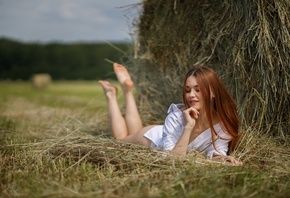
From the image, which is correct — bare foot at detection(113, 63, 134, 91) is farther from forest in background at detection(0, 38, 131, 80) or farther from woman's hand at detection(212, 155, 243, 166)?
forest in background at detection(0, 38, 131, 80)

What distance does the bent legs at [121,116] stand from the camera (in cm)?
402

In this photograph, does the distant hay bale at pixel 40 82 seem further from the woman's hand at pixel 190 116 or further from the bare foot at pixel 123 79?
the woman's hand at pixel 190 116

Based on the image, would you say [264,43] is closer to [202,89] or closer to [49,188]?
[202,89]

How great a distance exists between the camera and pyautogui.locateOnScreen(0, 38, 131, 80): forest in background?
22812 millimetres

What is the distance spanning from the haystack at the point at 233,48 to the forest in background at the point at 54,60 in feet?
58.0

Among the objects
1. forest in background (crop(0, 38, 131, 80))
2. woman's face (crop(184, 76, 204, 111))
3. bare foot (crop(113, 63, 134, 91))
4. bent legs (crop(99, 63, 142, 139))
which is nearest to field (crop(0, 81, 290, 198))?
woman's face (crop(184, 76, 204, 111))

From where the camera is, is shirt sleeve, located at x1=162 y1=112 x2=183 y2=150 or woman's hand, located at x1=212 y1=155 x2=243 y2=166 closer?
woman's hand, located at x1=212 y1=155 x2=243 y2=166

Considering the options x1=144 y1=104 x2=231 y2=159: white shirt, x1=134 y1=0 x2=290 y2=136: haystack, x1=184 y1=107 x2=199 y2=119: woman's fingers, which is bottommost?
x1=144 y1=104 x2=231 y2=159: white shirt

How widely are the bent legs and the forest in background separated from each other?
1802 cm

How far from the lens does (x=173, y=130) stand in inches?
128

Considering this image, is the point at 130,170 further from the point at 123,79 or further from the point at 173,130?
the point at 123,79

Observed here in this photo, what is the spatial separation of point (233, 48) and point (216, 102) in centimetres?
63

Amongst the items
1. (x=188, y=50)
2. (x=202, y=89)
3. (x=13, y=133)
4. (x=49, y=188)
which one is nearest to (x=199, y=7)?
(x=188, y=50)

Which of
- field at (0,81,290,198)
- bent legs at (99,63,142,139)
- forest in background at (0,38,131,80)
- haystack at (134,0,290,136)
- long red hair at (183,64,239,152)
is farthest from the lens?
forest in background at (0,38,131,80)
